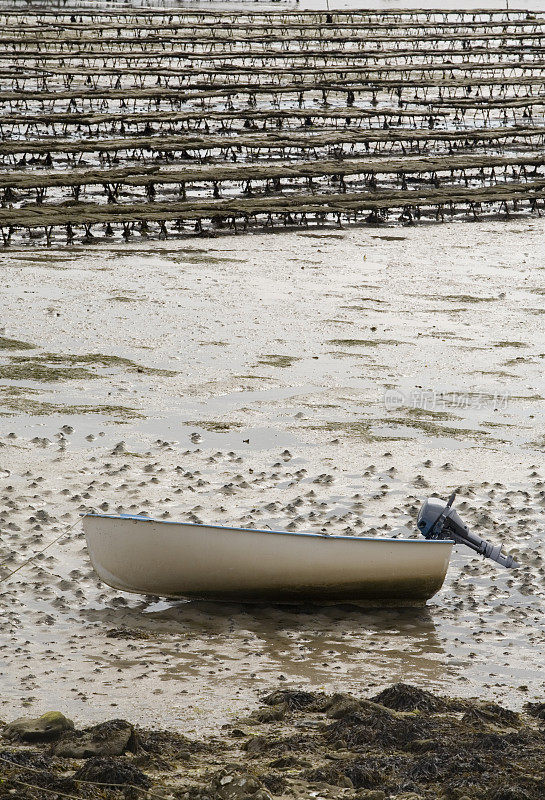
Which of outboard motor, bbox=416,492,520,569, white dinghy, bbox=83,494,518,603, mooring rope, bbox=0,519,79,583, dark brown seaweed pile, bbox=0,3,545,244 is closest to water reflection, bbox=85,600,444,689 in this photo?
white dinghy, bbox=83,494,518,603

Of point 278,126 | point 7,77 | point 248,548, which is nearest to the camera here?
point 248,548

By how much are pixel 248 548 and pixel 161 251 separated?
57.3ft

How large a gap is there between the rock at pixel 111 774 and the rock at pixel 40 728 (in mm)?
709

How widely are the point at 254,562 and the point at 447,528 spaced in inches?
91.1

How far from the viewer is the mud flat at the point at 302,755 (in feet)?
25.8

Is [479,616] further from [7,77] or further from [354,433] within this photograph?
[7,77]

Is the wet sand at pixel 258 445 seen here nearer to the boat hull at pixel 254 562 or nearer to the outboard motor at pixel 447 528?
the boat hull at pixel 254 562

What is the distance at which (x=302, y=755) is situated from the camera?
855 cm

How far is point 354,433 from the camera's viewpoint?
16.8 metres

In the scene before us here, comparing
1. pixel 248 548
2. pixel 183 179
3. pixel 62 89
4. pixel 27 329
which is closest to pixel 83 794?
pixel 248 548

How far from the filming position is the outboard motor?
484 inches

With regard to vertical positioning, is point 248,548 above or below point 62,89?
below

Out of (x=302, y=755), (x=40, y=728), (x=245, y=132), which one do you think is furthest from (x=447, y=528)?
(x=245, y=132)

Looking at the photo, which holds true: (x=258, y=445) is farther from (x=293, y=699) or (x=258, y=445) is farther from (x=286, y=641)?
(x=293, y=699)
